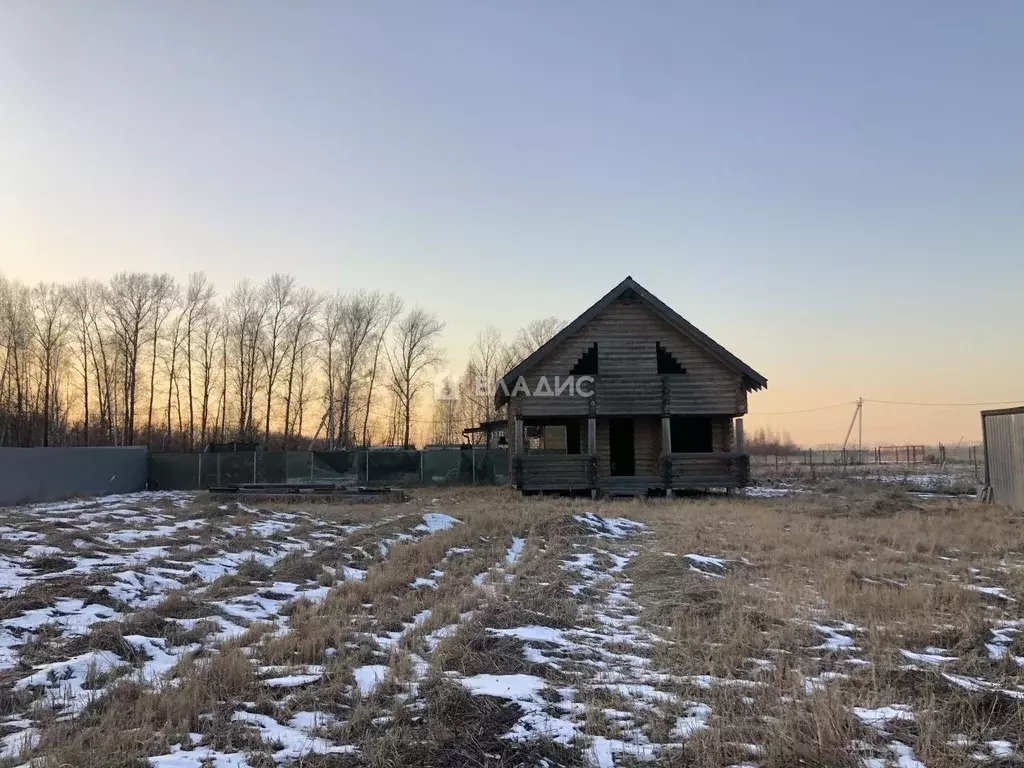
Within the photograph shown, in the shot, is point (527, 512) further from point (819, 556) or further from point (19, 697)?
point (19, 697)

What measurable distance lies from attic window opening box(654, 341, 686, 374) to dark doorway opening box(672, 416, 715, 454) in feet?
10.8

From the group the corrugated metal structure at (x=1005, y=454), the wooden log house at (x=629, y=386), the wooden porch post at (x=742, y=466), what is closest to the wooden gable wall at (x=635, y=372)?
the wooden log house at (x=629, y=386)

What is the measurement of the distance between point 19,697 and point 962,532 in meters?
14.6

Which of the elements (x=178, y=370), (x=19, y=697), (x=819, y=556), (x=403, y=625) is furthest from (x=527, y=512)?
(x=178, y=370)

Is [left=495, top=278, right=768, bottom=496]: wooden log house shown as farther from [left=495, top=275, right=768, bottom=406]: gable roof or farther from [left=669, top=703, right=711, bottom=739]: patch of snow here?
[left=669, top=703, right=711, bottom=739]: patch of snow

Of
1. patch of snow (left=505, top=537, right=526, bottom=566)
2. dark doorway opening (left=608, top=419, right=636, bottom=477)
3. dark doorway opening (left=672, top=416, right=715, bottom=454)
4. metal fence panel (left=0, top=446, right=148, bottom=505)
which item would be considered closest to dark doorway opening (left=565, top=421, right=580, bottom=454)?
dark doorway opening (left=608, top=419, right=636, bottom=477)

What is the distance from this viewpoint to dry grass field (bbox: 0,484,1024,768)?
12.4 ft

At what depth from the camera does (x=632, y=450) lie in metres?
27.3

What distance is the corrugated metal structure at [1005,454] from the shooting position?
695 inches

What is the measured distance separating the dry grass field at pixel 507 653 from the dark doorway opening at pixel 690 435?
48.4 feet

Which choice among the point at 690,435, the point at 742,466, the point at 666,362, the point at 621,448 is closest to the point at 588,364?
the point at 666,362

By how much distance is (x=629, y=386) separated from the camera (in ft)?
76.5

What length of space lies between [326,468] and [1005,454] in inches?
944

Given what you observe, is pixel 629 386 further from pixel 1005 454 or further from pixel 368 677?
pixel 368 677
